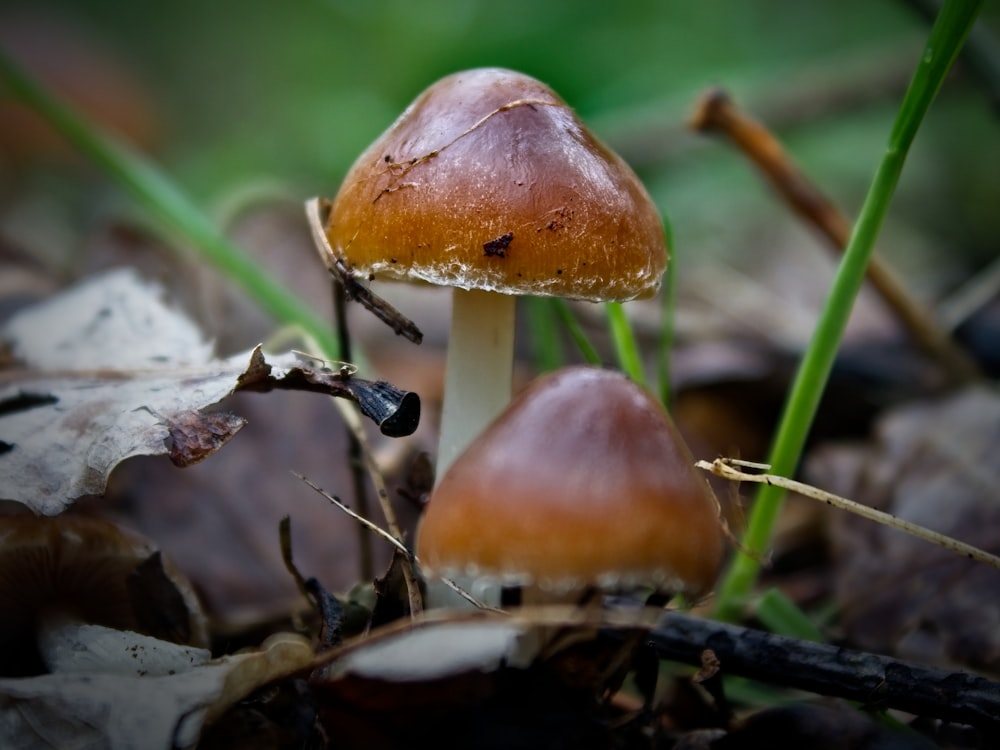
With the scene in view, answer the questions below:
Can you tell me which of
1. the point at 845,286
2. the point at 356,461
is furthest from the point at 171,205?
the point at 845,286

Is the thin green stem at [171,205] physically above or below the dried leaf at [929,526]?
above

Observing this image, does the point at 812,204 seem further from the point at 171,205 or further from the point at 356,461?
the point at 171,205

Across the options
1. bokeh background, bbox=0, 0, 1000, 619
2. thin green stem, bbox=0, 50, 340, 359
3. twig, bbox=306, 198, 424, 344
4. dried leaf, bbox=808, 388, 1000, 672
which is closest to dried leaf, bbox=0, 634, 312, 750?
twig, bbox=306, 198, 424, 344

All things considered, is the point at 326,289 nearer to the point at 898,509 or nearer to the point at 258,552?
the point at 258,552

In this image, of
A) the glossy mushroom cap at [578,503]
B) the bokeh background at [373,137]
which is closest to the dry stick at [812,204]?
the bokeh background at [373,137]

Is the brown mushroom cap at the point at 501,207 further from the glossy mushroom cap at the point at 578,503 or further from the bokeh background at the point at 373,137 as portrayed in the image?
the bokeh background at the point at 373,137

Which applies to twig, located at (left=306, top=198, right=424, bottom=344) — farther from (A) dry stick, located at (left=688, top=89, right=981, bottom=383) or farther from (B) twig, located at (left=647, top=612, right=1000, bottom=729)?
(A) dry stick, located at (left=688, top=89, right=981, bottom=383)
